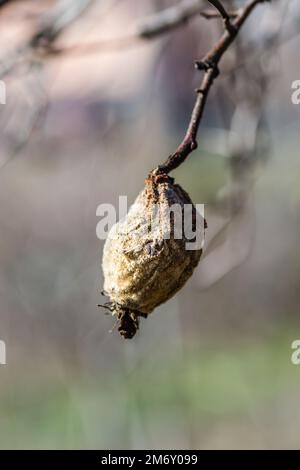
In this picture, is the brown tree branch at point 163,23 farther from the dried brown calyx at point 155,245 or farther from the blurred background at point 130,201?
the dried brown calyx at point 155,245

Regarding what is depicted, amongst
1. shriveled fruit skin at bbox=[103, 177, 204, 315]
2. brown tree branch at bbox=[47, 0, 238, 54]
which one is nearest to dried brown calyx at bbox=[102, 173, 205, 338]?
shriveled fruit skin at bbox=[103, 177, 204, 315]

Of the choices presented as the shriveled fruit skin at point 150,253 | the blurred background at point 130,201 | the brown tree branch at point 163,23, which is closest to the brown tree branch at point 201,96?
the shriveled fruit skin at point 150,253

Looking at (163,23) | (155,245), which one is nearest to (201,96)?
(155,245)

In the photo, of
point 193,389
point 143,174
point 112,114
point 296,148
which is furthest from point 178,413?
point 112,114

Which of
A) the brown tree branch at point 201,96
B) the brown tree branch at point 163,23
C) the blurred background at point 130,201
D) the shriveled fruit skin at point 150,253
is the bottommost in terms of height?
the shriveled fruit skin at point 150,253

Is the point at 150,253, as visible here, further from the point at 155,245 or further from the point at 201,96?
the point at 201,96

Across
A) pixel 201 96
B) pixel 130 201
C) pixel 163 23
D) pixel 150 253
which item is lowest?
pixel 150 253
